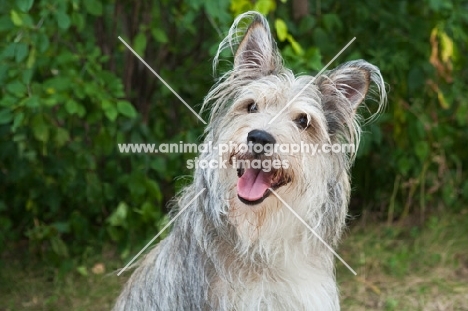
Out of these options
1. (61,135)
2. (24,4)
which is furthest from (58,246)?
(24,4)

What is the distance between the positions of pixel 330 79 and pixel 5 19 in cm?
181

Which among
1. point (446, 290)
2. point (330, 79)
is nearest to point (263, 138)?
point (330, 79)

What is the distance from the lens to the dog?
3.29 meters

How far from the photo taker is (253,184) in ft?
10.7

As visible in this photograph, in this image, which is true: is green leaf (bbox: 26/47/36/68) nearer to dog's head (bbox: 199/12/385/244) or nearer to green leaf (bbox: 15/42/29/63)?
green leaf (bbox: 15/42/29/63)

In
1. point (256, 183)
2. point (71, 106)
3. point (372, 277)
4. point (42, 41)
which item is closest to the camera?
point (256, 183)

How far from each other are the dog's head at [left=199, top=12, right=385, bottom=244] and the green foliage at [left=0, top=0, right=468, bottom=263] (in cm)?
101

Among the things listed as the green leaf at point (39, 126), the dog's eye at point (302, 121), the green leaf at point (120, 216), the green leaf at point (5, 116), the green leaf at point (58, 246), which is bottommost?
the green leaf at point (58, 246)

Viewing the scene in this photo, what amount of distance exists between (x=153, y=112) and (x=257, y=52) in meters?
2.28

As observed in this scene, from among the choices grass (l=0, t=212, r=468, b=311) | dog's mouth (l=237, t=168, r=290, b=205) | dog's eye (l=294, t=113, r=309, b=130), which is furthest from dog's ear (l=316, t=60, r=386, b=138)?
grass (l=0, t=212, r=468, b=311)

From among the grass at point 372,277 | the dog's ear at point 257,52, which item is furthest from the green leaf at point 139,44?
the grass at point 372,277

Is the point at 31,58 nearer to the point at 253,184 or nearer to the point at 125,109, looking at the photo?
the point at 125,109

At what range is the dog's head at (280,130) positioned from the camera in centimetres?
322

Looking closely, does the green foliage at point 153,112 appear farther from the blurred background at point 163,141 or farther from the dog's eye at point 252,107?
the dog's eye at point 252,107
